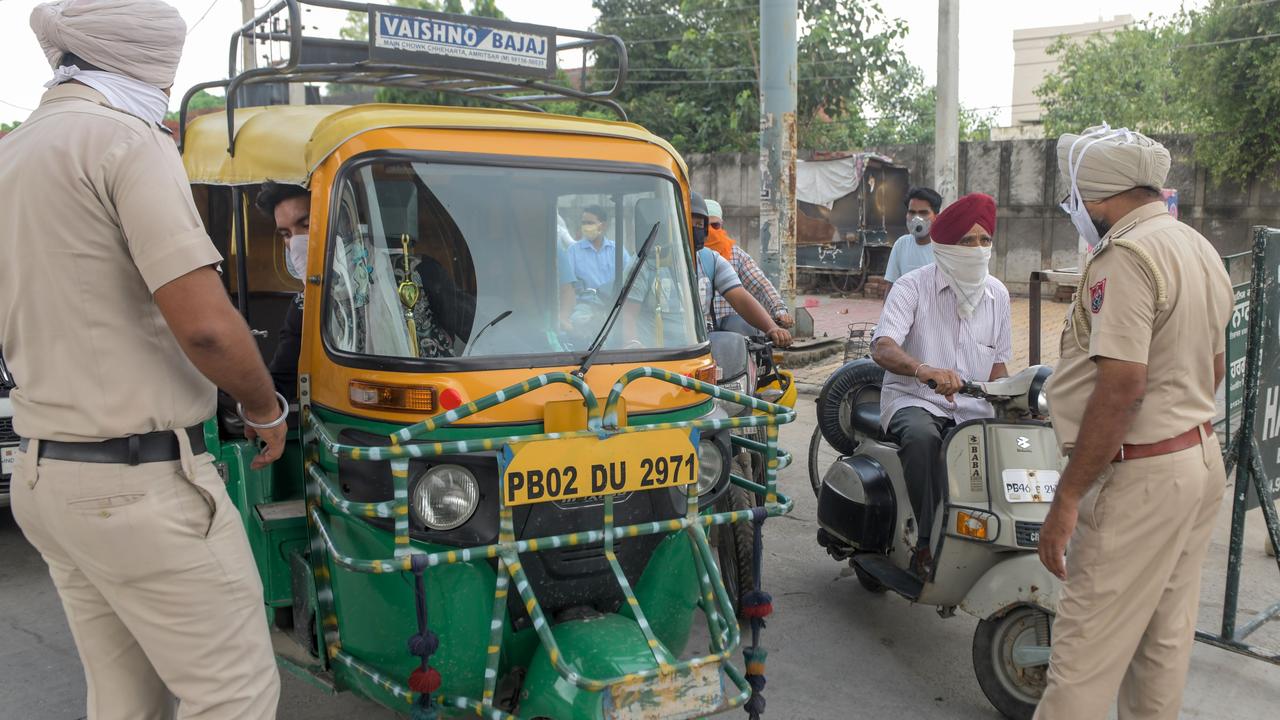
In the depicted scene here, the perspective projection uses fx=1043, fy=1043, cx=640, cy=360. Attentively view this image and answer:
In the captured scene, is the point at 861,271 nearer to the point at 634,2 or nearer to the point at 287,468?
the point at 634,2

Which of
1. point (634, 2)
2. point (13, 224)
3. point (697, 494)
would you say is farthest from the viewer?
point (634, 2)

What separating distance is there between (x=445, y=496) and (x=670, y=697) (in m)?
0.87

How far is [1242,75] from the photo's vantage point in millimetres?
13539

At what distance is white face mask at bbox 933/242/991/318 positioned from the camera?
4.33m

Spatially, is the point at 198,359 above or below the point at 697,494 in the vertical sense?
above

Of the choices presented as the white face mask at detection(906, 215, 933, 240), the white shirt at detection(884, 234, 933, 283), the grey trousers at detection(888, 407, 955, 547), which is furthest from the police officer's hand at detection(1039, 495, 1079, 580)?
the white shirt at detection(884, 234, 933, 283)

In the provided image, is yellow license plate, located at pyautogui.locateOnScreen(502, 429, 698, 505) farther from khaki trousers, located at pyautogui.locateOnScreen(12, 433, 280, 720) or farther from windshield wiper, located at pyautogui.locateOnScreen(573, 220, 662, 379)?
khaki trousers, located at pyautogui.locateOnScreen(12, 433, 280, 720)

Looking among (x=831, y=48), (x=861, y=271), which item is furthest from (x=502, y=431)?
(x=831, y=48)

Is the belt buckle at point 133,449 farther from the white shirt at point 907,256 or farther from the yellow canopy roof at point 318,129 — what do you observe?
the white shirt at point 907,256

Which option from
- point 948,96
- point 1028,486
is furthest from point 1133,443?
point 948,96

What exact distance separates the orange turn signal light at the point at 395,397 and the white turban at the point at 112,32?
1097mm

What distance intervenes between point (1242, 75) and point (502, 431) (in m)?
13.8

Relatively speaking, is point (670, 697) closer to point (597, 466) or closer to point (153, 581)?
point (597, 466)

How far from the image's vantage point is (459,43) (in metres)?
4.46
